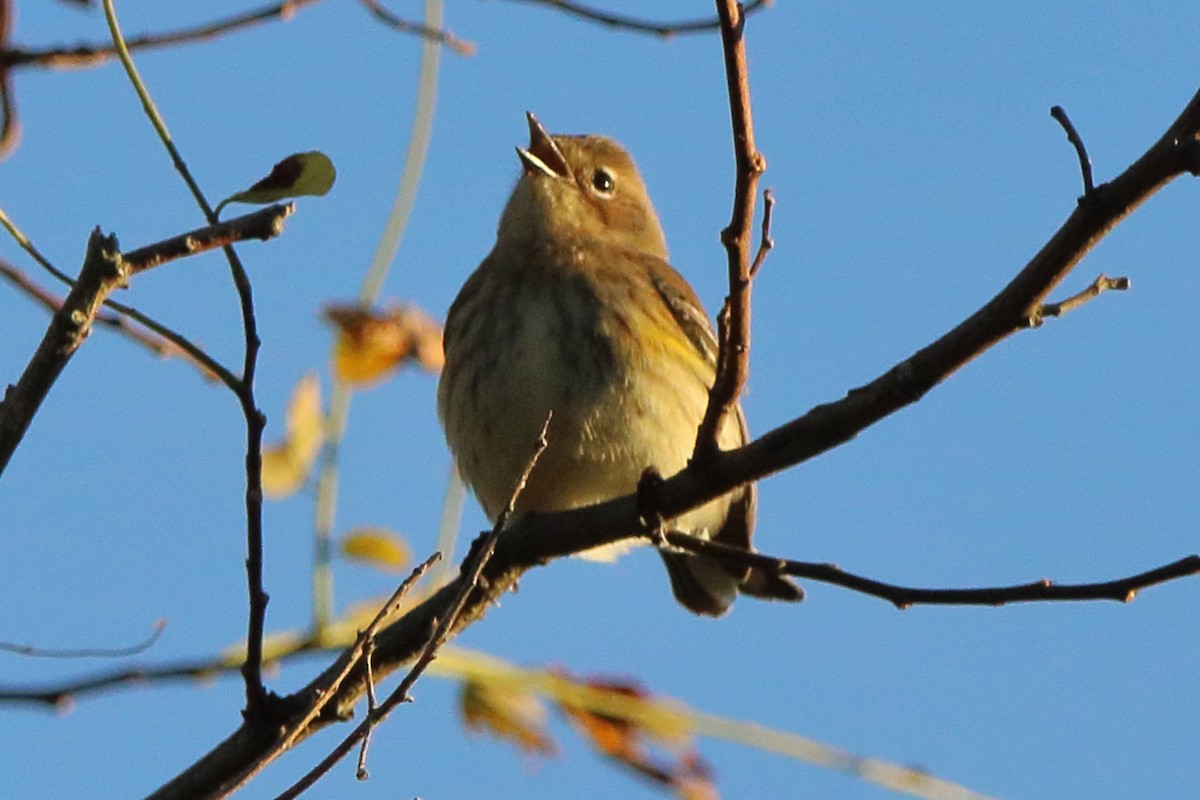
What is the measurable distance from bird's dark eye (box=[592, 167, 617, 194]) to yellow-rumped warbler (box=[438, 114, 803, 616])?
1.31ft

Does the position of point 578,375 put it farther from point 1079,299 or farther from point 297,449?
point 1079,299

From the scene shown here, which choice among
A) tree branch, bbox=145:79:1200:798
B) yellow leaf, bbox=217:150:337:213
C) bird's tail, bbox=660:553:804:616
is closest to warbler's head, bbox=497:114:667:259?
bird's tail, bbox=660:553:804:616

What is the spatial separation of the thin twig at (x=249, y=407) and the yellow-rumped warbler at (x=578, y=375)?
87.0 inches

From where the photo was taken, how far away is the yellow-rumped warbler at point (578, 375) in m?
6.51

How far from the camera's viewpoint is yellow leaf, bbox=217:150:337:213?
3.46 meters

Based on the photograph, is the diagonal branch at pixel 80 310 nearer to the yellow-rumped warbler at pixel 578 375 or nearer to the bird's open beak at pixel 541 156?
the yellow-rumped warbler at pixel 578 375

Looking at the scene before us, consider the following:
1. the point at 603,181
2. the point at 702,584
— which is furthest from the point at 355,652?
the point at 603,181

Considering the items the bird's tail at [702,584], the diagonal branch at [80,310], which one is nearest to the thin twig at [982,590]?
the diagonal branch at [80,310]

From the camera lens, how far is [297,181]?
3.49 m

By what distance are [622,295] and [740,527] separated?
4.35ft

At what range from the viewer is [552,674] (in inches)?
211

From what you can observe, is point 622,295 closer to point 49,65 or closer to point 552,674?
point 552,674

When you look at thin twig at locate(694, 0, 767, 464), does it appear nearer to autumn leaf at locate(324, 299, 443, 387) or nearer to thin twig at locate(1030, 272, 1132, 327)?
thin twig at locate(1030, 272, 1132, 327)

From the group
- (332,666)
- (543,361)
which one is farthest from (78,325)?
(543,361)
